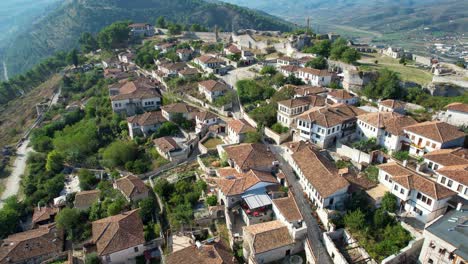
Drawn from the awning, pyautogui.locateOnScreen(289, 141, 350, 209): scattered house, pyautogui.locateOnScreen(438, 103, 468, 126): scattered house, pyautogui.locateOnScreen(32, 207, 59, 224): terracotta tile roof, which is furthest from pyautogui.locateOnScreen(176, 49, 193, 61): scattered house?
pyautogui.locateOnScreen(438, 103, 468, 126): scattered house

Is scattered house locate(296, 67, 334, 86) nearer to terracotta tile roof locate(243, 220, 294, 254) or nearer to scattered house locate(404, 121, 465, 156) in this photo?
scattered house locate(404, 121, 465, 156)

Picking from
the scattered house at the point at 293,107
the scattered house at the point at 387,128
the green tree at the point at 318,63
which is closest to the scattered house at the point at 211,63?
the green tree at the point at 318,63

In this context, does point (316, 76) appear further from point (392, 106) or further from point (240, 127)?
point (240, 127)

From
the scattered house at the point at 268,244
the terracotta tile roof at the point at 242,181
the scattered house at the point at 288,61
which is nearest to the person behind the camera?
the scattered house at the point at 268,244

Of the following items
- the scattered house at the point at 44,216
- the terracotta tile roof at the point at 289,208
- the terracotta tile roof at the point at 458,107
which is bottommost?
the scattered house at the point at 44,216

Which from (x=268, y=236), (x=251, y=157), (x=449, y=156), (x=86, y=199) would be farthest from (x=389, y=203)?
(x=86, y=199)

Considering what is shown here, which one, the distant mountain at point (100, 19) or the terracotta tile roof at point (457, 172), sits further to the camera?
the distant mountain at point (100, 19)

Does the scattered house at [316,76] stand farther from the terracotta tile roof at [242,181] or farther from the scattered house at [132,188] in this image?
the scattered house at [132,188]
